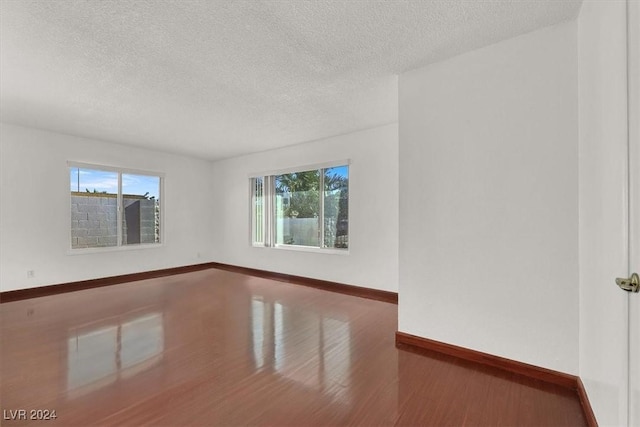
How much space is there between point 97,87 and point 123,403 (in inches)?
120

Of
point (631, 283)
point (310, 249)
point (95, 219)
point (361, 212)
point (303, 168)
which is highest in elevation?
point (303, 168)

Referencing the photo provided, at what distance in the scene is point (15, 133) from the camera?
4312 mm

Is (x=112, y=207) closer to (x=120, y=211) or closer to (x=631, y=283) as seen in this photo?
(x=120, y=211)

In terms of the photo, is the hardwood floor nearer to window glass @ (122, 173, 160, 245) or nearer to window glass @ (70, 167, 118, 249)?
window glass @ (70, 167, 118, 249)

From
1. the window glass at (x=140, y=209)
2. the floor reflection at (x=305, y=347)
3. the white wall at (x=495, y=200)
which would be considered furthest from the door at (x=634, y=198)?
the window glass at (x=140, y=209)

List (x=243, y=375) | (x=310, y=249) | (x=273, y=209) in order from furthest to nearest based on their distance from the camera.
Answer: (x=273, y=209) < (x=310, y=249) < (x=243, y=375)

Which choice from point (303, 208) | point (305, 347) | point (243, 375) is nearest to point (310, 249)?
point (303, 208)

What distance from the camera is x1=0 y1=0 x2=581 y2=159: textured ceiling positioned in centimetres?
192

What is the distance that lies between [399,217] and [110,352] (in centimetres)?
290

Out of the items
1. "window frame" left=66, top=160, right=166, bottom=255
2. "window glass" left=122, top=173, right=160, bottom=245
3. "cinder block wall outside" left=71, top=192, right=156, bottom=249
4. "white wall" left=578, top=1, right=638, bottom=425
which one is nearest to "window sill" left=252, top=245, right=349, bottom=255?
"window frame" left=66, top=160, right=166, bottom=255

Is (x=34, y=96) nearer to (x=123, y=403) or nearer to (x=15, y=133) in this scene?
(x=15, y=133)

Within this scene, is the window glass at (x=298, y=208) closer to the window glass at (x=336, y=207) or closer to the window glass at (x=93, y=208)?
the window glass at (x=336, y=207)

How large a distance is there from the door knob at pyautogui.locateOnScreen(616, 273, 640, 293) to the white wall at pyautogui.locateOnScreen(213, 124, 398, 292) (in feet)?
9.89

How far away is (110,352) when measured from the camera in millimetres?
2514
